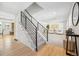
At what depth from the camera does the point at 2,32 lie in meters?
1.66

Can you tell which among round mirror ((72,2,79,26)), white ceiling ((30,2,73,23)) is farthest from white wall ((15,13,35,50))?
round mirror ((72,2,79,26))

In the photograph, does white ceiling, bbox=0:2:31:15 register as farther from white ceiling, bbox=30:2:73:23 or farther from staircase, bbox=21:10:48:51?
white ceiling, bbox=30:2:73:23

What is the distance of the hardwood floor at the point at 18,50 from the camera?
1.64 m

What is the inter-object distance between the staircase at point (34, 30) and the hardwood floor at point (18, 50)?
0.45 feet

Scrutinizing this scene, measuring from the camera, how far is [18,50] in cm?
167

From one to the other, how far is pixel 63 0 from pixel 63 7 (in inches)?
5.4

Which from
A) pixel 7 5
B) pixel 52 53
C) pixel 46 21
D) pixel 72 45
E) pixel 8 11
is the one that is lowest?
pixel 52 53

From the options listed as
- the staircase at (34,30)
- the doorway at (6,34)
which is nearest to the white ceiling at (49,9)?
the staircase at (34,30)

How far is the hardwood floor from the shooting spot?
1637 mm

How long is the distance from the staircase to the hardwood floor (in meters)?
0.14

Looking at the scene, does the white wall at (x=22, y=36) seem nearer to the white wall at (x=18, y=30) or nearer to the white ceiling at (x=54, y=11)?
the white wall at (x=18, y=30)

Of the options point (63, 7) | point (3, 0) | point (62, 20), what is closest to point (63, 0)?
point (63, 7)

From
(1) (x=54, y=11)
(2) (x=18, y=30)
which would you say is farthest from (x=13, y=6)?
(1) (x=54, y=11)

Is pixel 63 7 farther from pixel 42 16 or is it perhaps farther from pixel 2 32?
pixel 2 32
